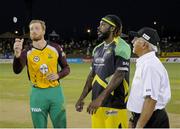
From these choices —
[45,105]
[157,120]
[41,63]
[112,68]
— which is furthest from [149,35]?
[45,105]

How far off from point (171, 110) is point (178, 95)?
147 inches

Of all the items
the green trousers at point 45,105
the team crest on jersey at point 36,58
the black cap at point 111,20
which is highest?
the black cap at point 111,20

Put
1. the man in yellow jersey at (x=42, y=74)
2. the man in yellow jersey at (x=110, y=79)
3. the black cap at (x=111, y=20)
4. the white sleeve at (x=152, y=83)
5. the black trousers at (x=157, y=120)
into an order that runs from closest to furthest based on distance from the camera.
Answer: the white sleeve at (x=152, y=83) < the black trousers at (x=157, y=120) < the man in yellow jersey at (x=110, y=79) < the black cap at (x=111, y=20) < the man in yellow jersey at (x=42, y=74)

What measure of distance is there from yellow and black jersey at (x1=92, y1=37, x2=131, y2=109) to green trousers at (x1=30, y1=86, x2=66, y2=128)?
0.91 metres

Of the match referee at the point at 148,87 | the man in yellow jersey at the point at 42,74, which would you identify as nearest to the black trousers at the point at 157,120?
the match referee at the point at 148,87

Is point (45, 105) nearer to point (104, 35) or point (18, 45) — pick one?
point (18, 45)

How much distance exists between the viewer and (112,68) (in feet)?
20.2

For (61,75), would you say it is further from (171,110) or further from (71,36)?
(71,36)

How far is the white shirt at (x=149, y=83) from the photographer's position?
15.3 ft

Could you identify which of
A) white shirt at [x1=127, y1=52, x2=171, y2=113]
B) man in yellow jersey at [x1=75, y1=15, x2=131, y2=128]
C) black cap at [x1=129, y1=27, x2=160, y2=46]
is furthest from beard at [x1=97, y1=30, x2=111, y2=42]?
white shirt at [x1=127, y1=52, x2=171, y2=113]

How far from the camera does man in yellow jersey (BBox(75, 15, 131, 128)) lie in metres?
6.10

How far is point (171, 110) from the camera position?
484 inches

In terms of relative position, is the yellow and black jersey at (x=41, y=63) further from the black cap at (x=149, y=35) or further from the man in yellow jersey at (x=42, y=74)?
the black cap at (x=149, y=35)

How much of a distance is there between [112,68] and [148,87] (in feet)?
5.08
